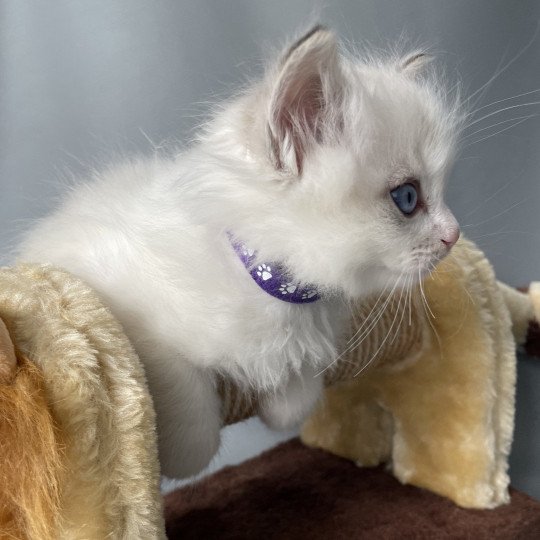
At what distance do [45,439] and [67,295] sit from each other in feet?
0.60

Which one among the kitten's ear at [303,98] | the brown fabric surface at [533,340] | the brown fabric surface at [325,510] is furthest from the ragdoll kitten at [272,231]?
the brown fabric surface at [533,340]

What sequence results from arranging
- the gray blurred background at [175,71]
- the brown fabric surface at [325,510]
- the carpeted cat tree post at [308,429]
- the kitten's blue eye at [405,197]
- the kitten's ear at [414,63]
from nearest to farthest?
the carpeted cat tree post at [308,429] → the kitten's blue eye at [405,197] → the kitten's ear at [414,63] → the brown fabric surface at [325,510] → the gray blurred background at [175,71]

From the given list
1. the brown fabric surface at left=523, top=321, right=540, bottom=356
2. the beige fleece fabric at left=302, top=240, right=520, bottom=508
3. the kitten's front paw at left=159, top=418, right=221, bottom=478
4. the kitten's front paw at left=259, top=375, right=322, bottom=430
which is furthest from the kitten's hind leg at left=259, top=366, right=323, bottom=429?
the brown fabric surface at left=523, top=321, right=540, bottom=356

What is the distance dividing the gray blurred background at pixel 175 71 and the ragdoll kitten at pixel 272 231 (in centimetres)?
37

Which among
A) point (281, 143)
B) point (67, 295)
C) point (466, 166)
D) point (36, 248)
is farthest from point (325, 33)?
point (466, 166)

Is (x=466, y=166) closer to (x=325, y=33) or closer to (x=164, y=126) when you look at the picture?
(x=164, y=126)

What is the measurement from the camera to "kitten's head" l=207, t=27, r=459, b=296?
2.27ft

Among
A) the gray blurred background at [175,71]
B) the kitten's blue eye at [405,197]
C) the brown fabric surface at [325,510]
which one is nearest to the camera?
the kitten's blue eye at [405,197]

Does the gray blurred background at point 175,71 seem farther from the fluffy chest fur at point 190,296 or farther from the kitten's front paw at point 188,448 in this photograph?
the kitten's front paw at point 188,448

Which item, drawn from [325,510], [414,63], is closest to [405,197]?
[414,63]

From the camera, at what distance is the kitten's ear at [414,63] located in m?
0.86

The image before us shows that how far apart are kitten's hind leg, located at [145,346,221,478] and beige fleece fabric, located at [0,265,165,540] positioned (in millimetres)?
89

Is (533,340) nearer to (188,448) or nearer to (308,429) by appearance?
(308,429)

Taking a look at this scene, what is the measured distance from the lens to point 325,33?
0.63 meters
